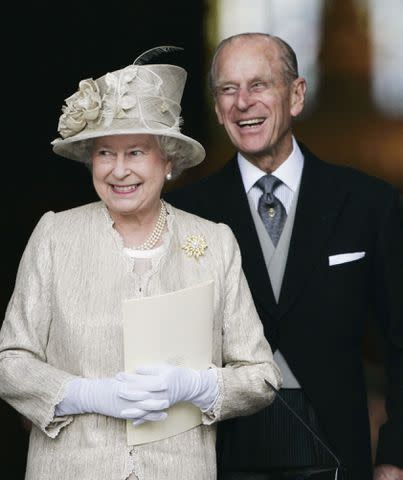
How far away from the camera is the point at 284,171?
3244mm

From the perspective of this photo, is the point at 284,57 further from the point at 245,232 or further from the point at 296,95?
the point at 245,232

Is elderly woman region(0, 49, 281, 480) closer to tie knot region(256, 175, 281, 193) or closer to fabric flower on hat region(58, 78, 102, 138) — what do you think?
Answer: fabric flower on hat region(58, 78, 102, 138)

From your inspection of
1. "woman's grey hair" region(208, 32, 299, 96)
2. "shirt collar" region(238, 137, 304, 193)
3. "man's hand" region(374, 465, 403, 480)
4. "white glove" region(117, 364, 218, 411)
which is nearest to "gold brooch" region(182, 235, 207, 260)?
"white glove" region(117, 364, 218, 411)

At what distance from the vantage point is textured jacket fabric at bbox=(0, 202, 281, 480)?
238 centimetres

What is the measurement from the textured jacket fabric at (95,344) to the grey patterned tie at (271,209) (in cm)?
59

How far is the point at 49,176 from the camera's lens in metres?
6.27

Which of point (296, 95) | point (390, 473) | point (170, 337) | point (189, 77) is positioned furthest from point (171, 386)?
point (189, 77)

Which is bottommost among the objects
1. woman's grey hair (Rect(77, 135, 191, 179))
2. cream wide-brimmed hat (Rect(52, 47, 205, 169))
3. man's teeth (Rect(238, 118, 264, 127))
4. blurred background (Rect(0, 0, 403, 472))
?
woman's grey hair (Rect(77, 135, 191, 179))

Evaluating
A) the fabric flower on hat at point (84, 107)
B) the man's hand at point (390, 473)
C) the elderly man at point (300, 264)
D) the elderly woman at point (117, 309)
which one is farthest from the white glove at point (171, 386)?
the man's hand at point (390, 473)

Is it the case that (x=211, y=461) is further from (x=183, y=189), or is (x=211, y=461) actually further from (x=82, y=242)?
(x=183, y=189)

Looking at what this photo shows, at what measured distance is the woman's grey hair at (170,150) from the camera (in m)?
2.54

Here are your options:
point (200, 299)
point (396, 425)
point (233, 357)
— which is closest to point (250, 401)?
point (233, 357)

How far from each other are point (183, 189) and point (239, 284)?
780 millimetres

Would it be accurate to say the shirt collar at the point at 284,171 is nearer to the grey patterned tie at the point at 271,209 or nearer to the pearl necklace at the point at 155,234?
the grey patterned tie at the point at 271,209
